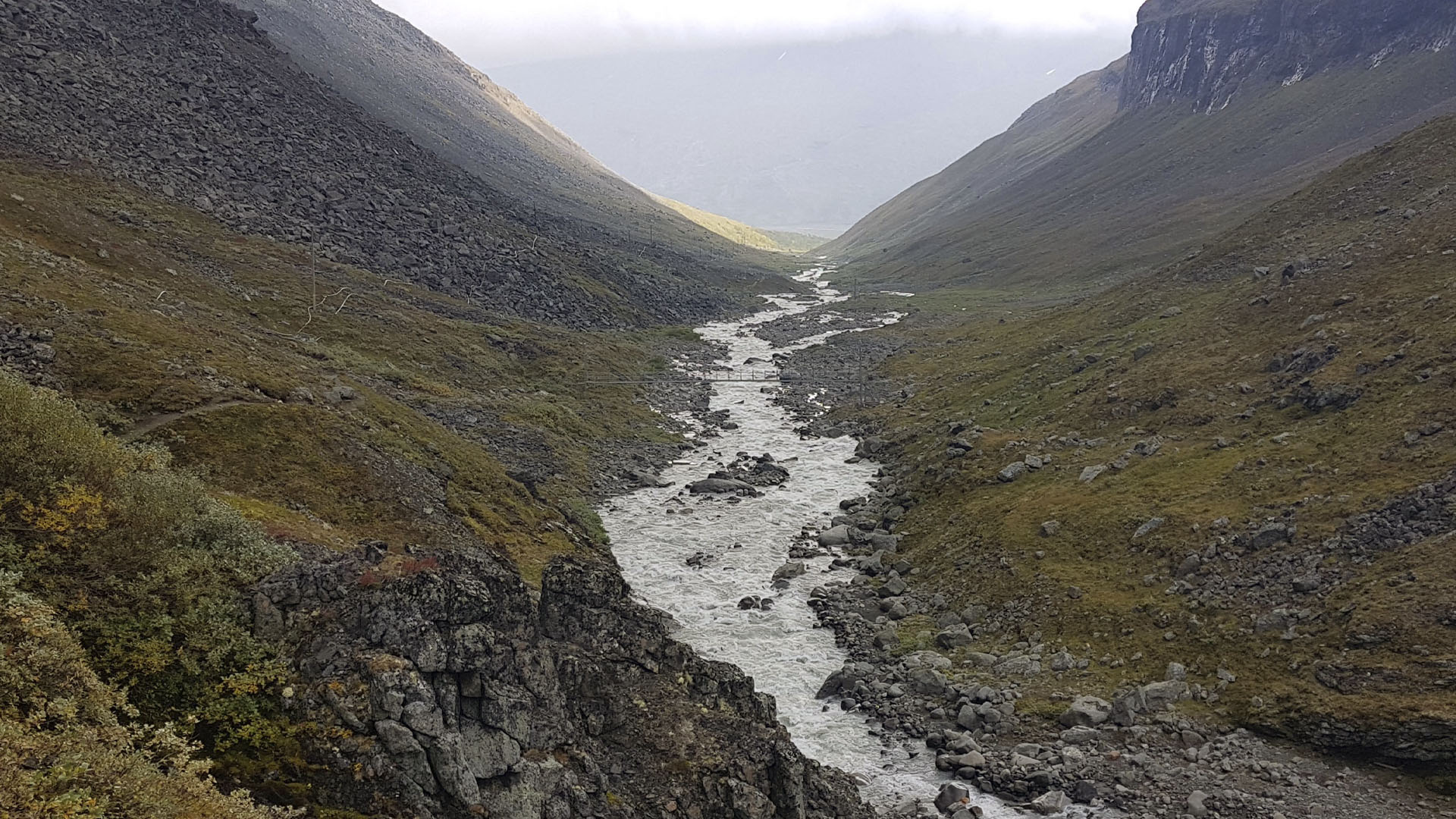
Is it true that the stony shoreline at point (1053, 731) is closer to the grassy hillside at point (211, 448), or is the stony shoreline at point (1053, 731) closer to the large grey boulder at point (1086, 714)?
the large grey boulder at point (1086, 714)

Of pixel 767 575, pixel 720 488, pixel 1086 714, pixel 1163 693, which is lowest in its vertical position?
pixel 720 488

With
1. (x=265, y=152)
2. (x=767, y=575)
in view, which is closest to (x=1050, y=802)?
(x=767, y=575)

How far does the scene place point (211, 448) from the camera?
34.6 meters

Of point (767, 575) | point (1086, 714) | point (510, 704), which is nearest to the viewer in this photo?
point (510, 704)

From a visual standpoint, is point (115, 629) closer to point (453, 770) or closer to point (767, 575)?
point (453, 770)

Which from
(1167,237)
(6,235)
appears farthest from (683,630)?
(1167,237)

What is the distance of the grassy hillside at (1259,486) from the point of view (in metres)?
30.5

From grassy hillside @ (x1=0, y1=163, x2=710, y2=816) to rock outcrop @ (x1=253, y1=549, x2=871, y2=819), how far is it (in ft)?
3.70

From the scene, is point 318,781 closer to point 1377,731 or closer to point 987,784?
point 987,784

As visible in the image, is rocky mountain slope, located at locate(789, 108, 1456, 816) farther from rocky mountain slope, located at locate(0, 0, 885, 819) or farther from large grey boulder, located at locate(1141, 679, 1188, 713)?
rocky mountain slope, located at locate(0, 0, 885, 819)

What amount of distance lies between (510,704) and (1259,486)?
37451 mm

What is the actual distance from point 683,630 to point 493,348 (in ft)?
163

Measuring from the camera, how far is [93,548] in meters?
18.7

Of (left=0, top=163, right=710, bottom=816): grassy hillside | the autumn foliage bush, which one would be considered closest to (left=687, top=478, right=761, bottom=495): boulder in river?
(left=0, top=163, right=710, bottom=816): grassy hillside
